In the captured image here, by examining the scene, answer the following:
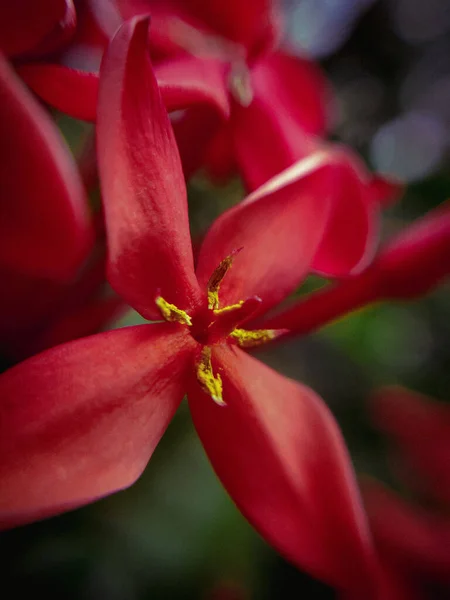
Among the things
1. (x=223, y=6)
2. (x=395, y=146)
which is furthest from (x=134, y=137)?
(x=395, y=146)

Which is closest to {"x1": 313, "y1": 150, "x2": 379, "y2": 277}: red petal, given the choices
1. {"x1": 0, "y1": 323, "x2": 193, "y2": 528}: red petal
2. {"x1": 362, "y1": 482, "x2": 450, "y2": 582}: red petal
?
{"x1": 0, "y1": 323, "x2": 193, "y2": 528}: red petal

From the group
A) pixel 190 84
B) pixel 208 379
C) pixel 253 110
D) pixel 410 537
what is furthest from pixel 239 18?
pixel 410 537

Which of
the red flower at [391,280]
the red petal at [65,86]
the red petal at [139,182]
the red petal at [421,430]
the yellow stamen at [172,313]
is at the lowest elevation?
the red petal at [421,430]

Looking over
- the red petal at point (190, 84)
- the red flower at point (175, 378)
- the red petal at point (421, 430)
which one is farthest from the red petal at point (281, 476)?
the red petal at point (421, 430)

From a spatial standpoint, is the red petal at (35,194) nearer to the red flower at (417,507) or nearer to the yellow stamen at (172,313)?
the yellow stamen at (172,313)

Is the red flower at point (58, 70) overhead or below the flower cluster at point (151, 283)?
overhead

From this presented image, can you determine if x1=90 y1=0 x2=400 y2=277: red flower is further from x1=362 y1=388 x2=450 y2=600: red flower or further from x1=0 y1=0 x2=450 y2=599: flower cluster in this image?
x1=362 y1=388 x2=450 y2=600: red flower

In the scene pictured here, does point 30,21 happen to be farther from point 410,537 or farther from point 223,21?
→ point 410,537
